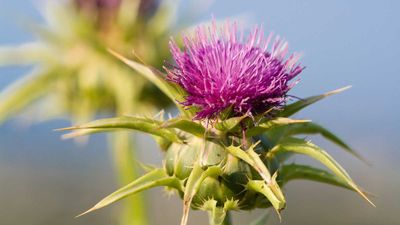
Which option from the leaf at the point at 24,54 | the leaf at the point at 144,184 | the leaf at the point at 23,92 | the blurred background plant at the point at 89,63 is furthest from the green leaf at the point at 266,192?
the leaf at the point at 24,54

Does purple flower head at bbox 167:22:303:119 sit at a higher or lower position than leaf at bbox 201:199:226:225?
higher

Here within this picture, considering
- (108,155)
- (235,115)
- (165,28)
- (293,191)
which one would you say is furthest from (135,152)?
(293,191)

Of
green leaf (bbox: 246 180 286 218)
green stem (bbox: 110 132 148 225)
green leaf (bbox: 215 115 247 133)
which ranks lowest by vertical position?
green leaf (bbox: 246 180 286 218)

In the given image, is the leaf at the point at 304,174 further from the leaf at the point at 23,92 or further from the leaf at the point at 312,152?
the leaf at the point at 23,92

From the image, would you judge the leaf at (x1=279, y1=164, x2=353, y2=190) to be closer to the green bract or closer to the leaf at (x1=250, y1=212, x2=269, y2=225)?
the green bract

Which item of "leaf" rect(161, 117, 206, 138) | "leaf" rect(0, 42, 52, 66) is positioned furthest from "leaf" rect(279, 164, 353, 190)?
"leaf" rect(0, 42, 52, 66)

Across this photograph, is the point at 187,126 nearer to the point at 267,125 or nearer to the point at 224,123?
the point at 224,123
